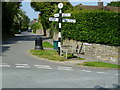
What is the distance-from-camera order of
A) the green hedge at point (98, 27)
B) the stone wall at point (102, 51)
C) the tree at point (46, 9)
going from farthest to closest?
the tree at point (46, 9) < the green hedge at point (98, 27) < the stone wall at point (102, 51)

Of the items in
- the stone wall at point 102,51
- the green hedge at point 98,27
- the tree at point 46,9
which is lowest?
the stone wall at point 102,51

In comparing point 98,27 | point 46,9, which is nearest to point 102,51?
point 98,27

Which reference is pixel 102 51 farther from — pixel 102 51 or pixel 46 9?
pixel 46 9

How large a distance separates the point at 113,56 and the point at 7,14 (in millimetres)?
21755

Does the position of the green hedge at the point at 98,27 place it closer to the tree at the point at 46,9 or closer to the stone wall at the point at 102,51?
the stone wall at the point at 102,51

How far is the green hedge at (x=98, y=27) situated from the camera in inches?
659

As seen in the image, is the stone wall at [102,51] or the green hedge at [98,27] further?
the green hedge at [98,27]

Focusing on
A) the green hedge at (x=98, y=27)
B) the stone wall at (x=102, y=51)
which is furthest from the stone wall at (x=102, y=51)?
the green hedge at (x=98, y=27)

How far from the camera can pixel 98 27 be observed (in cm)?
1736

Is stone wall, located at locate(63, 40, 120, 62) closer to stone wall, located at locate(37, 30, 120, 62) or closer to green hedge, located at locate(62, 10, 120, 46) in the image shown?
stone wall, located at locate(37, 30, 120, 62)

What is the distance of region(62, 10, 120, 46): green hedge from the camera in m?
16.8

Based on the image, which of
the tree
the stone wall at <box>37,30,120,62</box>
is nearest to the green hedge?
the stone wall at <box>37,30,120,62</box>

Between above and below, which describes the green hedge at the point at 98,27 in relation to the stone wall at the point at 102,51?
above

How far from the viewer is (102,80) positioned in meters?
9.35
